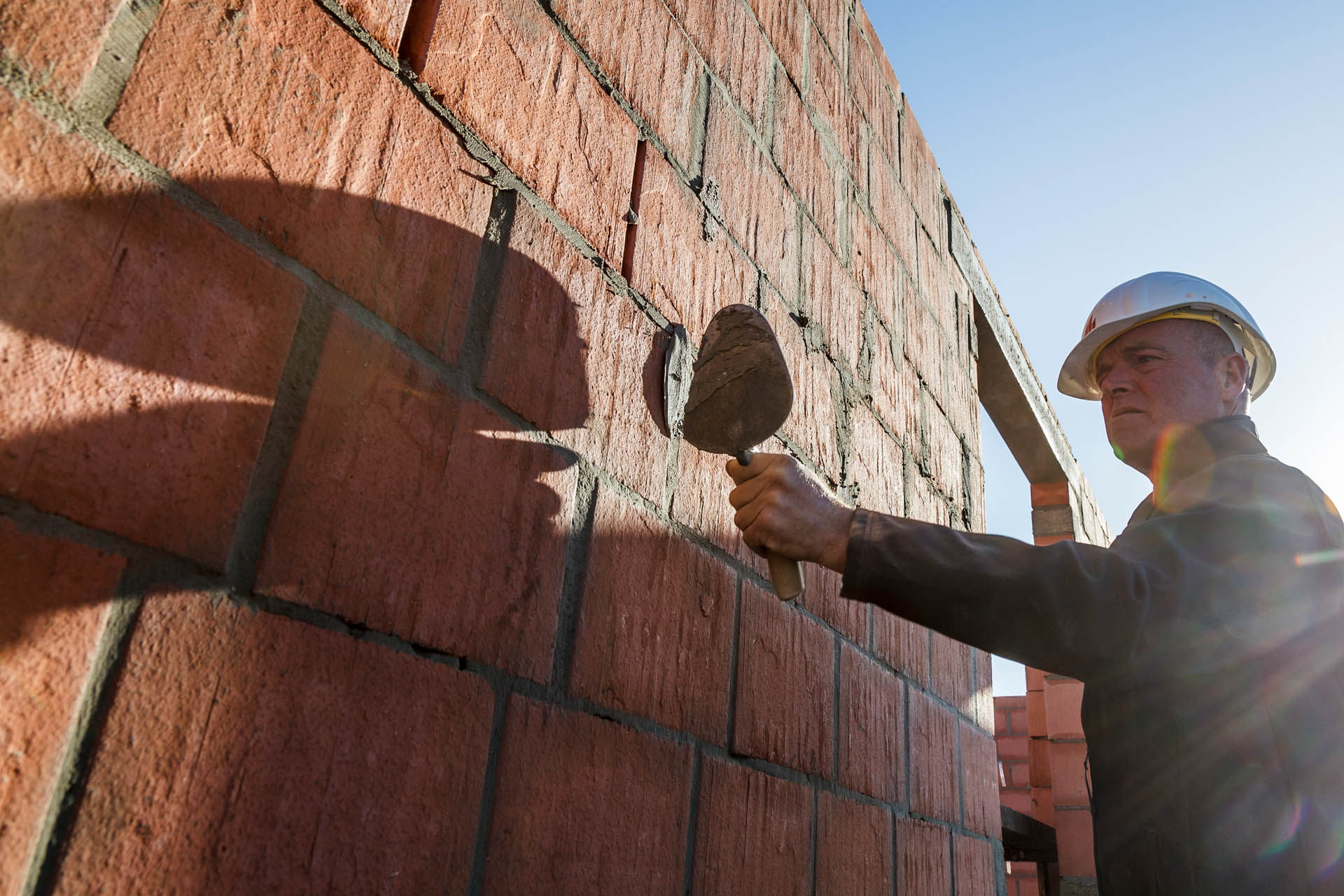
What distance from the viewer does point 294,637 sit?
2.45ft

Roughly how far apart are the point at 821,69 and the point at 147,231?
186 cm

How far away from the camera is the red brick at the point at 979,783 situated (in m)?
2.36

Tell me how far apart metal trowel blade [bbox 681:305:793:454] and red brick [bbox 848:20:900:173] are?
4.98ft

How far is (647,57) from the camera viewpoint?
1.41 metres

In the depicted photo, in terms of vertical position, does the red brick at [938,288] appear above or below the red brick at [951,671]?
above

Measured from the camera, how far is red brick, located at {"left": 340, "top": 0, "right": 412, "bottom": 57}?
897 mm

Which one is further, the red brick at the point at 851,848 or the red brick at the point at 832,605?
the red brick at the point at 832,605

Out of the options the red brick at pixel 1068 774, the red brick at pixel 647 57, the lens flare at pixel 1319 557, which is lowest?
the lens flare at pixel 1319 557

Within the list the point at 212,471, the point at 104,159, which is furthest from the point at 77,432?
the point at 104,159

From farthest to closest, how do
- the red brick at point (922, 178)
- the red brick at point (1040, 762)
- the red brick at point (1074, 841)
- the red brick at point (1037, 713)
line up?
the red brick at point (1037, 713) → the red brick at point (1040, 762) → the red brick at point (1074, 841) → the red brick at point (922, 178)

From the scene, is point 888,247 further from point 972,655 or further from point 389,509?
point 389,509

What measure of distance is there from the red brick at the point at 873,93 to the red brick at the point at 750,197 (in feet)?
2.59

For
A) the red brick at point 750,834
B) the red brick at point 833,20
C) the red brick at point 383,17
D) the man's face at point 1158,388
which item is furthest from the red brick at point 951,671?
the red brick at point 383,17

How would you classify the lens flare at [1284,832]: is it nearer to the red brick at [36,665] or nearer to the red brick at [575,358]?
the red brick at [575,358]
